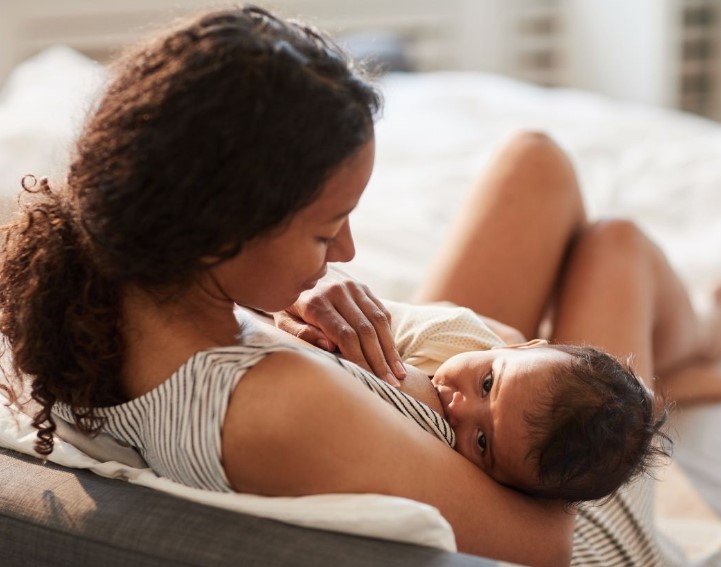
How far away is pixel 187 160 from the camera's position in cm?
89

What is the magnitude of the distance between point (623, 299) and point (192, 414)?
0.85m

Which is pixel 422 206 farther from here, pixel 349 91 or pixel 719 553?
pixel 349 91

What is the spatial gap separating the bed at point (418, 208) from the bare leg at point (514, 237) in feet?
0.90

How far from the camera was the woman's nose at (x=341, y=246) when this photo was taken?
1.04 m

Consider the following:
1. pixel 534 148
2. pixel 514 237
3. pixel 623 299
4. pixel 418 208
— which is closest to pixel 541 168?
pixel 534 148

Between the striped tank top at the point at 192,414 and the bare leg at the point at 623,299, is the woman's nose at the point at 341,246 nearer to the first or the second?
the striped tank top at the point at 192,414

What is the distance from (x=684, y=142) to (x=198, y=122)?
6.68 feet

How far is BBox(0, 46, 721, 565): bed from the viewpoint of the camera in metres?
0.94

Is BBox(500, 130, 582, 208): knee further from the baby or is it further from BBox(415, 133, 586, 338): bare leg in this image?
the baby

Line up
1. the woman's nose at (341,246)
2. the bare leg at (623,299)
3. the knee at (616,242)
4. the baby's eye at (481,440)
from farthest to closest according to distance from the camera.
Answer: the knee at (616,242)
the bare leg at (623,299)
the baby's eye at (481,440)
the woman's nose at (341,246)

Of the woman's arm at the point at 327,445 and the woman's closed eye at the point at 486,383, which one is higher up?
the woman's arm at the point at 327,445

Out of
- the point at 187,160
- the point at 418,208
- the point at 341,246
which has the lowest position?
the point at 418,208

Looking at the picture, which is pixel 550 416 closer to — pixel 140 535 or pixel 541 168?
pixel 140 535

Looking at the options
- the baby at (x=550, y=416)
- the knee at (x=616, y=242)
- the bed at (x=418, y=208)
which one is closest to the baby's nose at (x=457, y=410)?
the baby at (x=550, y=416)
